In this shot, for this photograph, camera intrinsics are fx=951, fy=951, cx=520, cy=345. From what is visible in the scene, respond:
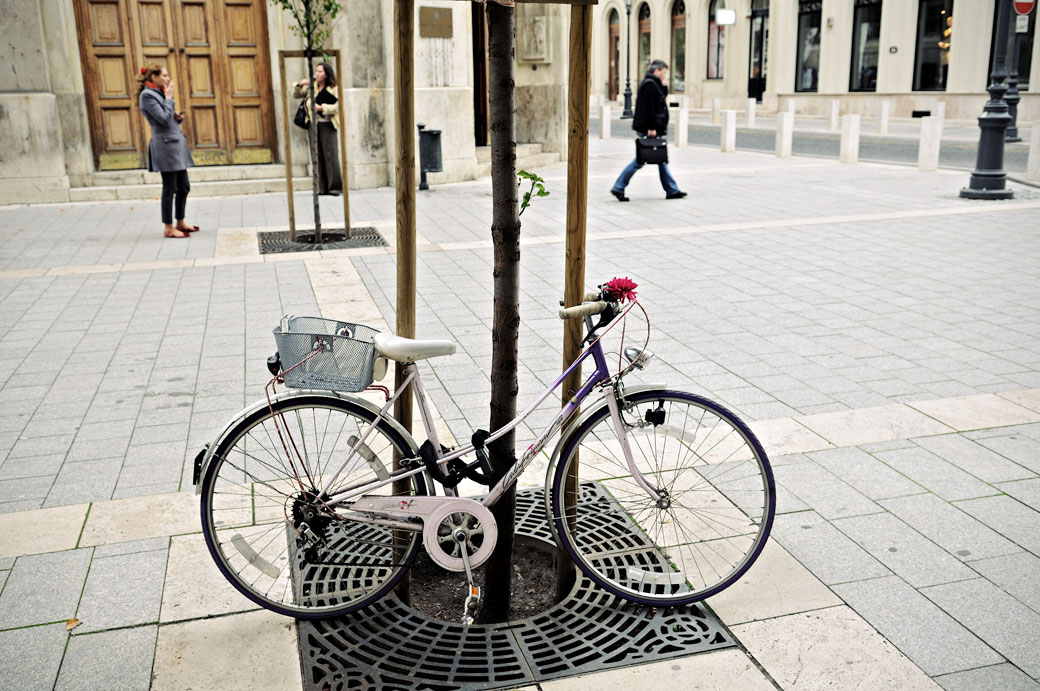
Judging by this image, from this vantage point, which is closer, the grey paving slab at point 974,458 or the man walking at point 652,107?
the grey paving slab at point 974,458

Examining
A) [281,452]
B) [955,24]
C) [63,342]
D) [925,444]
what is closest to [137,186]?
[63,342]

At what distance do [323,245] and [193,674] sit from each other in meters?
7.74

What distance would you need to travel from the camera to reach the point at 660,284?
817cm

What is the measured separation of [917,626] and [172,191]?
9675 mm

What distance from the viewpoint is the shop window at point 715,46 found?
134ft

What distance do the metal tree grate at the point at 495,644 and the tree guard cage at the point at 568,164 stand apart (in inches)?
9.7

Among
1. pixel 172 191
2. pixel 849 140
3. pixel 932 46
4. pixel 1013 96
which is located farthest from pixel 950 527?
pixel 932 46

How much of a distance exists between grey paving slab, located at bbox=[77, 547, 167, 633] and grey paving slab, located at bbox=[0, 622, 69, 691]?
9cm

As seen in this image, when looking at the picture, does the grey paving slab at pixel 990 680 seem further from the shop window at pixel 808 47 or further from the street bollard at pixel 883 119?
the shop window at pixel 808 47

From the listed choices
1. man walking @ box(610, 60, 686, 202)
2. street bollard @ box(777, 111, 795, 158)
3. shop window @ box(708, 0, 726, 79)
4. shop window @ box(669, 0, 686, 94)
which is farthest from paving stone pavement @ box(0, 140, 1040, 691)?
shop window @ box(669, 0, 686, 94)

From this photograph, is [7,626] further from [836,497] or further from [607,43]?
[607,43]

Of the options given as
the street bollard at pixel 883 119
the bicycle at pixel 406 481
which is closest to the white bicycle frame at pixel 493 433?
the bicycle at pixel 406 481

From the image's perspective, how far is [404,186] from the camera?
3.39 m

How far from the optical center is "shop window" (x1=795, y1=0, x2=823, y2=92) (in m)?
36.1
